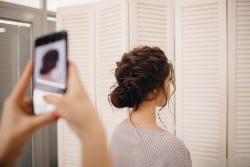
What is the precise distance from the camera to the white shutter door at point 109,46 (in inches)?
70.9

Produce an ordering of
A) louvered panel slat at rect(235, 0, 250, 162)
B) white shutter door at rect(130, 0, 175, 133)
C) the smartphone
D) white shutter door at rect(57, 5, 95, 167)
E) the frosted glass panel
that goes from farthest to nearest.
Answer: the frosted glass panel < white shutter door at rect(57, 5, 95, 167) < white shutter door at rect(130, 0, 175, 133) < louvered panel slat at rect(235, 0, 250, 162) < the smartphone

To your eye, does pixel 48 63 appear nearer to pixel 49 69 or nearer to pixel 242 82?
pixel 49 69

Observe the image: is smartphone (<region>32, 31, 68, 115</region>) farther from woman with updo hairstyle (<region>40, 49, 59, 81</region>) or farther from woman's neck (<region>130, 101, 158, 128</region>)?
woman's neck (<region>130, 101, 158, 128</region>)

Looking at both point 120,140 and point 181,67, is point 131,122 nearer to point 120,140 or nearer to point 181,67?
point 120,140

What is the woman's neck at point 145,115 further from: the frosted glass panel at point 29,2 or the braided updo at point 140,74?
the frosted glass panel at point 29,2

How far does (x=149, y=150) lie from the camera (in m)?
1.02

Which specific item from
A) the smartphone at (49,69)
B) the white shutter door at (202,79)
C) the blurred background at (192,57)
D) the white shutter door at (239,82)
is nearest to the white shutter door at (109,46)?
the blurred background at (192,57)

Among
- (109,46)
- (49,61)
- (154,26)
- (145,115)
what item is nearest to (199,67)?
(154,26)

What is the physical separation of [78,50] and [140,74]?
107 cm

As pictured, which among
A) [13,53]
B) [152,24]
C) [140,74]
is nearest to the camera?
[140,74]

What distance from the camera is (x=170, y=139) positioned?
1.02m

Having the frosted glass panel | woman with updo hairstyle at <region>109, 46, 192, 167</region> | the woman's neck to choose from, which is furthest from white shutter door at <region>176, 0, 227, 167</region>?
the frosted glass panel

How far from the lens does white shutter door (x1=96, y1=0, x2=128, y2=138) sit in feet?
5.91

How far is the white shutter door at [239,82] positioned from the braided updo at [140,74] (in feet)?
2.06
